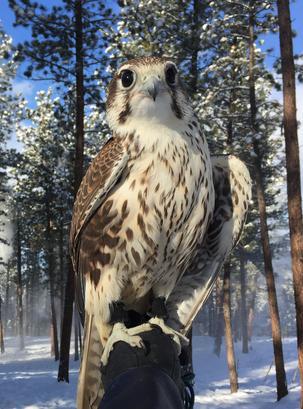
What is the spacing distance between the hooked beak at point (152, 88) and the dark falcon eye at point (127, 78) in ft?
0.60

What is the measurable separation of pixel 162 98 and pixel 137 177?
58 centimetres

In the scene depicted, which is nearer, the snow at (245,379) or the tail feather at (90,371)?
the tail feather at (90,371)

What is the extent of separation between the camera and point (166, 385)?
216 centimetres

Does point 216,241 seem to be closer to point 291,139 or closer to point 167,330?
point 167,330

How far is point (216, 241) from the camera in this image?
139 inches

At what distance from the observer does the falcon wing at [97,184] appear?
2955mm

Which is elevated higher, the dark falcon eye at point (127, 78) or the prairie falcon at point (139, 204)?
the dark falcon eye at point (127, 78)

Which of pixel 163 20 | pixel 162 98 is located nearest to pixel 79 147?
pixel 163 20

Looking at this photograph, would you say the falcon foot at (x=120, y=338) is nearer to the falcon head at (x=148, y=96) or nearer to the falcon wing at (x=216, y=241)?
the falcon wing at (x=216, y=241)

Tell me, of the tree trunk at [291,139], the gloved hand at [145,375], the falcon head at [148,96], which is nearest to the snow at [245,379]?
the tree trunk at [291,139]

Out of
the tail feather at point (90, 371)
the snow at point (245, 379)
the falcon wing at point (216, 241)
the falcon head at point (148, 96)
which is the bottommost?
the snow at point (245, 379)

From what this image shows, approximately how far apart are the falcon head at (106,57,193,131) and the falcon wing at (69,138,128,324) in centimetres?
22

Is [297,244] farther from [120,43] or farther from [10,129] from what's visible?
[10,129]

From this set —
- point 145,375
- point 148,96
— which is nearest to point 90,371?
point 145,375
